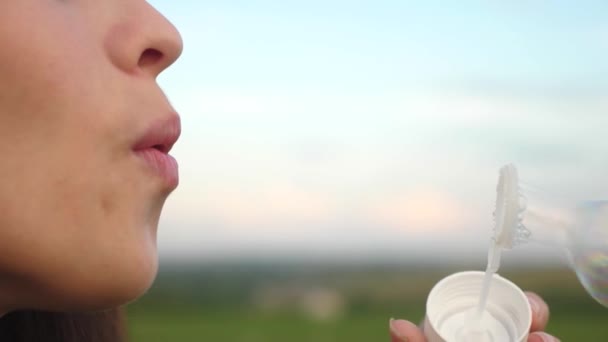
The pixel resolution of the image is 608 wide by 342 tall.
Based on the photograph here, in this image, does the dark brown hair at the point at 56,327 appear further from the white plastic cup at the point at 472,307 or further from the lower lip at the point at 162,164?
the white plastic cup at the point at 472,307

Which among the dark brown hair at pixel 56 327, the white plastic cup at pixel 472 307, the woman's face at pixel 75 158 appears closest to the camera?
the woman's face at pixel 75 158

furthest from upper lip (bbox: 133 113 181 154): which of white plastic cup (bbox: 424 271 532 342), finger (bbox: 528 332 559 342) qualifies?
finger (bbox: 528 332 559 342)

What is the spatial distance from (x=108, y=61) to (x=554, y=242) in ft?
2.30

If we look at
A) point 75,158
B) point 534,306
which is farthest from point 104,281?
point 534,306

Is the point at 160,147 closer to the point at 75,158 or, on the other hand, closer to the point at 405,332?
the point at 75,158

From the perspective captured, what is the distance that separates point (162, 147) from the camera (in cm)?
91

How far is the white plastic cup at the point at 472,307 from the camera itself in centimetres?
105

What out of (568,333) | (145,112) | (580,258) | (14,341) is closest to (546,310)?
(580,258)

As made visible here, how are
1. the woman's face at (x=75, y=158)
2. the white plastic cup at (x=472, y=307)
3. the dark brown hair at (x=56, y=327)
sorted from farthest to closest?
1. the dark brown hair at (x=56, y=327)
2. the white plastic cup at (x=472, y=307)
3. the woman's face at (x=75, y=158)

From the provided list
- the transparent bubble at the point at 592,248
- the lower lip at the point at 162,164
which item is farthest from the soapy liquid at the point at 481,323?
the lower lip at the point at 162,164

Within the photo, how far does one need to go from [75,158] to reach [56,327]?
502mm

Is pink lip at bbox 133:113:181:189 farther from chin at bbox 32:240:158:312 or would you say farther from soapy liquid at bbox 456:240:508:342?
soapy liquid at bbox 456:240:508:342

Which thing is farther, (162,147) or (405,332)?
(405,332)

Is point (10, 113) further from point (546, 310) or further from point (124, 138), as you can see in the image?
point (546, 310)
